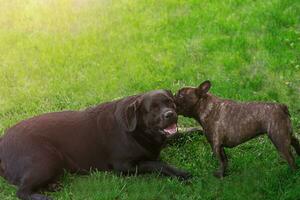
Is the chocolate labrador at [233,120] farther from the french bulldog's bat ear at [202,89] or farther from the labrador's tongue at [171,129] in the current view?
the labrador's tongue at [171,129]

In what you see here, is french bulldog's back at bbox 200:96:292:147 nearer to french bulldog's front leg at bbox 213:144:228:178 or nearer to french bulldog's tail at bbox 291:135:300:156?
french bulldog's front leg at bbox 213:144:228:178

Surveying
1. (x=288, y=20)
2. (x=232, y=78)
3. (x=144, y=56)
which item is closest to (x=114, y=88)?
(x=144, y=56)

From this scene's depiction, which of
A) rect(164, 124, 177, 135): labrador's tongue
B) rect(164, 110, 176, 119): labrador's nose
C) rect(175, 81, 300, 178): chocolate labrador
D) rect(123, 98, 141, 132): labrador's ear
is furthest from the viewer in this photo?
rect(123, 98, 141, 132): labrador's ear

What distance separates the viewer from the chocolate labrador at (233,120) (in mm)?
6207

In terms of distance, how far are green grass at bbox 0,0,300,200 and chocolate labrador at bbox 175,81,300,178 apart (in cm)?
33

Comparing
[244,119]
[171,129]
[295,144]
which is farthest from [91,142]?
[295,144]

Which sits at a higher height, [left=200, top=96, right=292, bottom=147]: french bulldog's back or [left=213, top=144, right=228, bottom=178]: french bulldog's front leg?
[left=200, top=96, right=292, bottom=147]: french bulldog's back

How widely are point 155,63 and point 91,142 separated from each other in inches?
99.5

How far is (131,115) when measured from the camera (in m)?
6.74

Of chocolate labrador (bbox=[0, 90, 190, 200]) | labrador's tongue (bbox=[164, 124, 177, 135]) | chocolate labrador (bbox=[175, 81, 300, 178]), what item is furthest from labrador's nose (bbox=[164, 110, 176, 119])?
chocolate labrador (bbox=[175, 81, 300, 178])

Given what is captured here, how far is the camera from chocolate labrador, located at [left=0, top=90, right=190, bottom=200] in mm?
6539

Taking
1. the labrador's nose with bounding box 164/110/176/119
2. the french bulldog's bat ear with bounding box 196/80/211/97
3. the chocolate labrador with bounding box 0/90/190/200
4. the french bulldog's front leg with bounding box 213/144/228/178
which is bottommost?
the french bulldog's front leg with bounding box 213/144/228/178

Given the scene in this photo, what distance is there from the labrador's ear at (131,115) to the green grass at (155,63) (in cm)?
54

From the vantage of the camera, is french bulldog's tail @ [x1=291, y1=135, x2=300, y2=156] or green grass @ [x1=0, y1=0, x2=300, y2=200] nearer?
french bulldog's tail @ [x1=291, y1=135, x2=300, y2=156]
